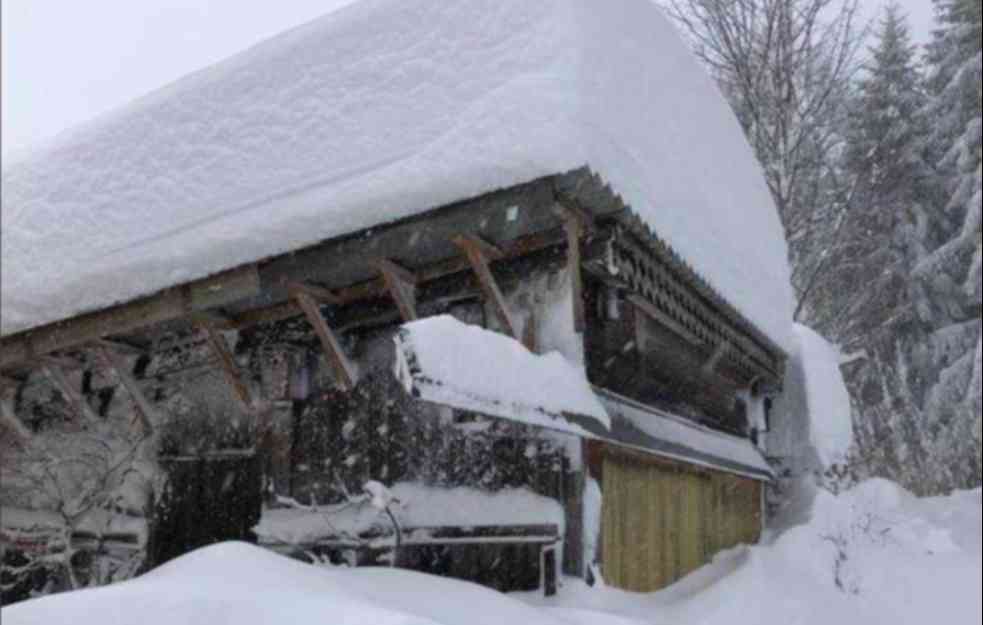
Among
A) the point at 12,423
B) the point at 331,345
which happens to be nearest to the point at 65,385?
the point at 12,423

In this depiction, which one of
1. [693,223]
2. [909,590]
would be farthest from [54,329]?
[909,590]

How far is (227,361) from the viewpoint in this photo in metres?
5.85

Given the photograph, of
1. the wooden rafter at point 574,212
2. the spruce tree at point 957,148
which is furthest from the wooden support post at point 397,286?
the spruce tree at point 957,148

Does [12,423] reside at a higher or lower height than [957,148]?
lower

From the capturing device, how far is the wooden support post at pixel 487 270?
16.1 feet

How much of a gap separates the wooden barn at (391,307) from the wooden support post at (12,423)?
0.04m

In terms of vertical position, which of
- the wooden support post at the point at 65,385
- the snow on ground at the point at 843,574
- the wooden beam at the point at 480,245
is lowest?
the snow on ground at the point at 843,574

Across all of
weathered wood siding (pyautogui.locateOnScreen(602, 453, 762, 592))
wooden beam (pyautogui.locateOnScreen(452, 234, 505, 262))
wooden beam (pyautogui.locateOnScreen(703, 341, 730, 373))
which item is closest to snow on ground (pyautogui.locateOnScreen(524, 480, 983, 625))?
weathered wood siding (pyautogui.locateOnScreen(602, 453, 762, 592))

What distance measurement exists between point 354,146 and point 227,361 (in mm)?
1706

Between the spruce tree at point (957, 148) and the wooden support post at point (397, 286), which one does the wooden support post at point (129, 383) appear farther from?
the spruce tree at point (957, 148)

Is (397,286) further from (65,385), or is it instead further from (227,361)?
(65,385)

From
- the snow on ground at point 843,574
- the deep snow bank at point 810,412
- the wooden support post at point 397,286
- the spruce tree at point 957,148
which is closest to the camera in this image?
the spruce tree at point 957,148

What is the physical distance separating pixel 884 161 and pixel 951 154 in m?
2.03

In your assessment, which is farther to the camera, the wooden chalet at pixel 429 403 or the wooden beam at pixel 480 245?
the wooden chalet at pixel 429 403
